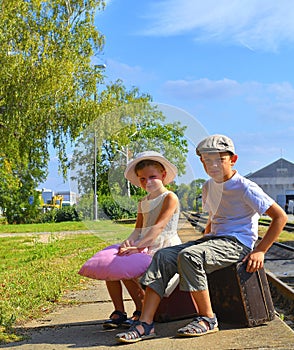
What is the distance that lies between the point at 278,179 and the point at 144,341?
343 ft

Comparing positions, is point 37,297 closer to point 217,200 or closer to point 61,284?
point 61,284

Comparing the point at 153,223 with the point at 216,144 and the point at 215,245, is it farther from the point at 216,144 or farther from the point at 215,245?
the point at 216,144

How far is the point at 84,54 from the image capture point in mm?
22188

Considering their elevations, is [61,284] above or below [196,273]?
below

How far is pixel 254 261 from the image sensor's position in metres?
4.41

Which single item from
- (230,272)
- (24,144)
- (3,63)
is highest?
(3,63)

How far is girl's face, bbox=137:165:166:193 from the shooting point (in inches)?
187

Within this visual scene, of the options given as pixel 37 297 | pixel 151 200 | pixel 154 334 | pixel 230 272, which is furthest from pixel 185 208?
pixel 37 297

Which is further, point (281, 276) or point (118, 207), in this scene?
point (281, 276)

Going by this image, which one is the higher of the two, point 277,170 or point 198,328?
point 277,170

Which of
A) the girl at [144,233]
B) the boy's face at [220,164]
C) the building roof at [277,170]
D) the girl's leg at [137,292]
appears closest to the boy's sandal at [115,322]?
the girl at [144,233]

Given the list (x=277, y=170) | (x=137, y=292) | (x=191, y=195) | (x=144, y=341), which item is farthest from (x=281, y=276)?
(x=277, y=170)

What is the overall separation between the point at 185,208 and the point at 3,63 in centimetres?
1536

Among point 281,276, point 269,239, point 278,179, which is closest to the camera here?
point 269,239
